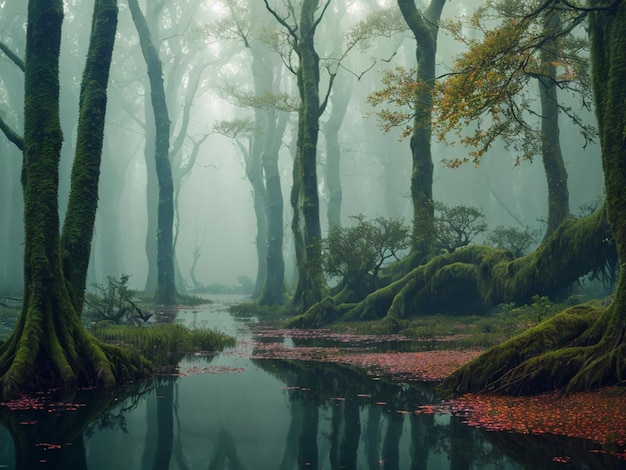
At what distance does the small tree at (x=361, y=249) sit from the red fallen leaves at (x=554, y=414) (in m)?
16.5

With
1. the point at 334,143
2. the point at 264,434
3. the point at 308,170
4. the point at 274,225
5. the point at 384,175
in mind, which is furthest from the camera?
the point at 384,175

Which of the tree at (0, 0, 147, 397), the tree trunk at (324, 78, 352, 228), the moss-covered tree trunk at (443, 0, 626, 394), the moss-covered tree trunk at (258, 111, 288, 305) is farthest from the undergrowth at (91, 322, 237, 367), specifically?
the tree trunk at (324, 78, 352, 228)

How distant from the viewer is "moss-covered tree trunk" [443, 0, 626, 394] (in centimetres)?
842

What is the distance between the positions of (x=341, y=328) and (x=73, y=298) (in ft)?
39.3

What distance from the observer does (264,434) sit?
7066 millimetres

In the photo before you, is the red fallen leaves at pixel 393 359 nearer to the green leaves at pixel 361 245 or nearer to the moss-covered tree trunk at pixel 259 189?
the green leaves at pixel 361 245

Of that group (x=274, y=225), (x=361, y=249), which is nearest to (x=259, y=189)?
(x=274, y=225)

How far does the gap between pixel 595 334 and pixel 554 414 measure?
2.10 m

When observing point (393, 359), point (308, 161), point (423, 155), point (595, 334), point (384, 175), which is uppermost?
point (384, 175)

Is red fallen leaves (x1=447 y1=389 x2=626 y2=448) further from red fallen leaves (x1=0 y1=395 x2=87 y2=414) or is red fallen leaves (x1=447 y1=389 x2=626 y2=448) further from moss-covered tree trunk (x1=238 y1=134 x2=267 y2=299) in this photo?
moss-covered tree trunk (x1=238 y1=134 x2=267 y2=299)

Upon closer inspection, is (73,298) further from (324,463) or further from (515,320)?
(515,320)

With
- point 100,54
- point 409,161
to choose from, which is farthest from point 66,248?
point 409,161

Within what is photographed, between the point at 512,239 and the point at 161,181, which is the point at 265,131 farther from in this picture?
the point at 512,239

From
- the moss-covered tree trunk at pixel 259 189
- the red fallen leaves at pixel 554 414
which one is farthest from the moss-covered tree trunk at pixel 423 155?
the moss-covered tree trunk at pixel 259 189
